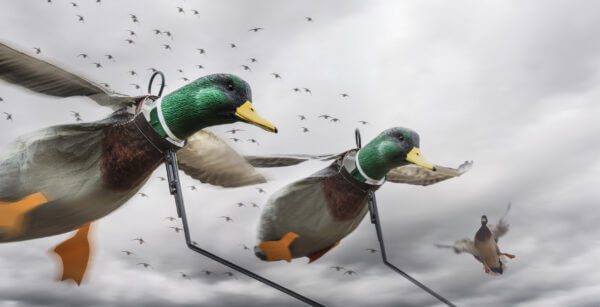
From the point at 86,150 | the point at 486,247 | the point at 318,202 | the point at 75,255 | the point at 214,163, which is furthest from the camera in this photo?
the point at 486,247

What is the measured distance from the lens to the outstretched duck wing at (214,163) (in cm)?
444

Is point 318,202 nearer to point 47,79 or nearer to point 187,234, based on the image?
point 187,234

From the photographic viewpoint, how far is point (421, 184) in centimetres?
560

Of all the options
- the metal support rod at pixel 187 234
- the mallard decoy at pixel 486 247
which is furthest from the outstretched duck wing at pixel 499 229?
the metal support rod at pixel 187 234

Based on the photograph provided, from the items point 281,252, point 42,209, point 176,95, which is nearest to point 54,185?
point 42,209

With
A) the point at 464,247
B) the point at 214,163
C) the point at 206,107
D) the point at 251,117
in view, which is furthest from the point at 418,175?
the point at 206,107

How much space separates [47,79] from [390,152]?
86.8 inches

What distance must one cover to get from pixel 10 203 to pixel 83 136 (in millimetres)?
478

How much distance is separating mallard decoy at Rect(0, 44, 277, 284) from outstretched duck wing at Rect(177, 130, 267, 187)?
67 cm

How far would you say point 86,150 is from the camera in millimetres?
3635

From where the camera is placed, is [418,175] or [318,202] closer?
[318,202]

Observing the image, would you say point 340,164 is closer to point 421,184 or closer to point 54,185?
point 421,184

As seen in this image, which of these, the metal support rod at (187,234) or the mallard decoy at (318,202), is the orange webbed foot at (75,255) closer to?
the metal support rod at (187,234)

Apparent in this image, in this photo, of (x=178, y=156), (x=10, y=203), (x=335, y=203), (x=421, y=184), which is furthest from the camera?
(x=421, y=184)
